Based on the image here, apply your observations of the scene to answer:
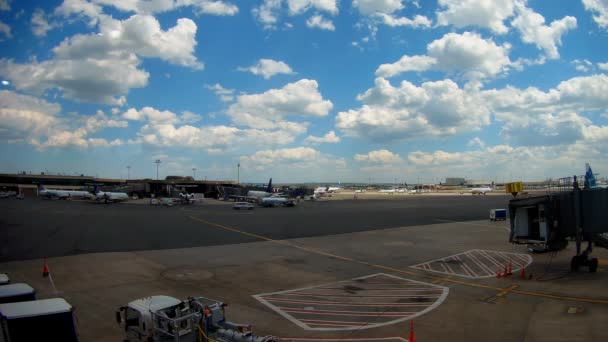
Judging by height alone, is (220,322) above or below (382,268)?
above

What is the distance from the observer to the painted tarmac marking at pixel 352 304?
16.7 m

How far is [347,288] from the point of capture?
2247 centimetres

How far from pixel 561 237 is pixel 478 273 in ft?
19.9

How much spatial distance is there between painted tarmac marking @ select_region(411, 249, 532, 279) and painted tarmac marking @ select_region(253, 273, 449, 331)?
4577 mm

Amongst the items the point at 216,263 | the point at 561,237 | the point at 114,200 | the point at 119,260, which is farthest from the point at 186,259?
the point at 114,200

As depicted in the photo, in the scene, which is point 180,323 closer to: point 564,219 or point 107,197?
point 564,219

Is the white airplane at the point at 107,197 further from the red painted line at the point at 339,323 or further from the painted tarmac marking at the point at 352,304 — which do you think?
the red painted line at the point at 339,323

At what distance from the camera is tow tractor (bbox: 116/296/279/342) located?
11227 mm

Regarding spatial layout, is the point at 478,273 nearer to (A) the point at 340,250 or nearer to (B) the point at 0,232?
(A) the point at 340,250

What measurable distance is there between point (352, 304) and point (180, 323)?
10.2 meters

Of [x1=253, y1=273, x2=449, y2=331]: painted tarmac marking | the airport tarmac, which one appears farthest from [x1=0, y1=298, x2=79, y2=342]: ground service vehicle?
[x1=253, y1=273, x2=449, y2=331]: painted tarmac marking

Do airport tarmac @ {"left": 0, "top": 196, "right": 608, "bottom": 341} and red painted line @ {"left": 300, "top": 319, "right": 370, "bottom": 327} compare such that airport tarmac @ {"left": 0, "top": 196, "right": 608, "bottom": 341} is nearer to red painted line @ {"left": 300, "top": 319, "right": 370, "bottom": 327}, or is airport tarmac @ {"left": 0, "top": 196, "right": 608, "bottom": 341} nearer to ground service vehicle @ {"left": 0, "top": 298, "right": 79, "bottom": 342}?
red painted line @ {"left": 300, "top": 319, "right": 370, "bottom": 327}

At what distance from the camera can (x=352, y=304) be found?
19359 mm

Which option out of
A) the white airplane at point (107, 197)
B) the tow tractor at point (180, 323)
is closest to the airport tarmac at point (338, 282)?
the tow tractor at point (180, 323)
